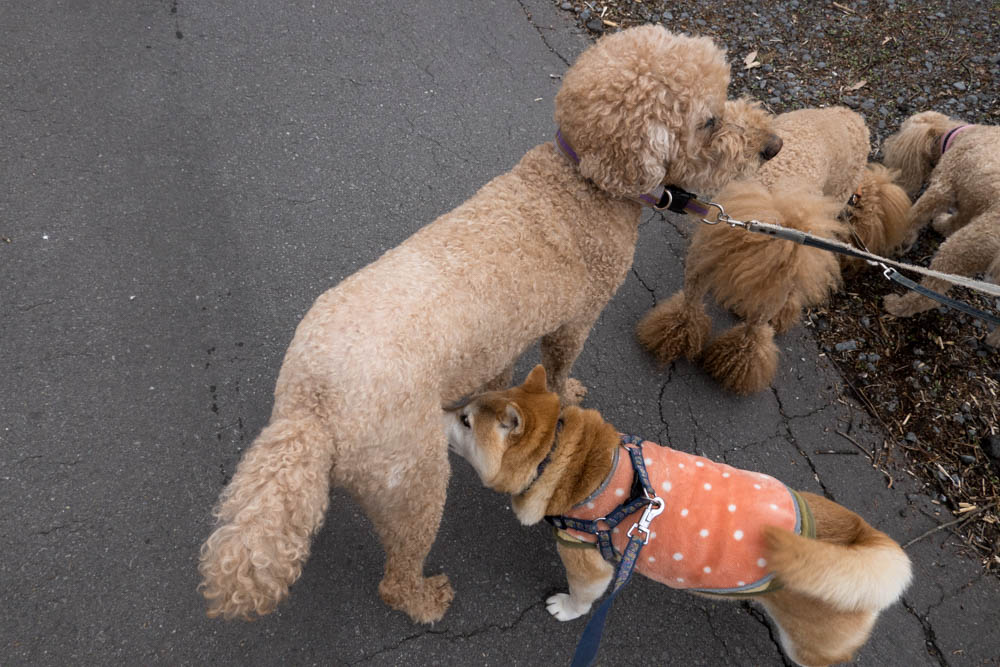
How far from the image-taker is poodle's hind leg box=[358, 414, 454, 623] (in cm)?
166

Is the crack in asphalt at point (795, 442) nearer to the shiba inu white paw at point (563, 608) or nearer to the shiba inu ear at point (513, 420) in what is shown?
the shiba inu white paw at point (563, 608)

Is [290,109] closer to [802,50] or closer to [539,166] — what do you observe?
[539,166]

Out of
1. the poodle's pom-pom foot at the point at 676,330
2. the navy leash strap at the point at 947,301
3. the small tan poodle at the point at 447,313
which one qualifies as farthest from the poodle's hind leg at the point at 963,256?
the small tan poodle at the point at 447,313

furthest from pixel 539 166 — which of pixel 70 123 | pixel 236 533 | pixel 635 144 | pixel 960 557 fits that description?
pixel 70 123

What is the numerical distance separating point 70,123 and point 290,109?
128cm

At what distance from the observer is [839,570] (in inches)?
61.2

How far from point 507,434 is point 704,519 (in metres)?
0.69

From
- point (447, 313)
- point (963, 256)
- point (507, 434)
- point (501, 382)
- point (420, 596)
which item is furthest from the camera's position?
point (963, 256)

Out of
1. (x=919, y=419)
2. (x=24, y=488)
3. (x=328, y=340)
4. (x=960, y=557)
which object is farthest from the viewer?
(x=919, y=419)

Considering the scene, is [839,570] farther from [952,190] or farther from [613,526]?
[952,190]

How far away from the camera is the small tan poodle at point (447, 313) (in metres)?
1.41

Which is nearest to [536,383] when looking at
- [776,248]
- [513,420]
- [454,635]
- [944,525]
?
[513,420]

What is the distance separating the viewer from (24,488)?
2.25 m

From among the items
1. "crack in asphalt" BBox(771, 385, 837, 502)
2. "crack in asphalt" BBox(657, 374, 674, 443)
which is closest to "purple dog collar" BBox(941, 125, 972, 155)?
"crack in asphalt" BBox(771, 385, 837, 502)
